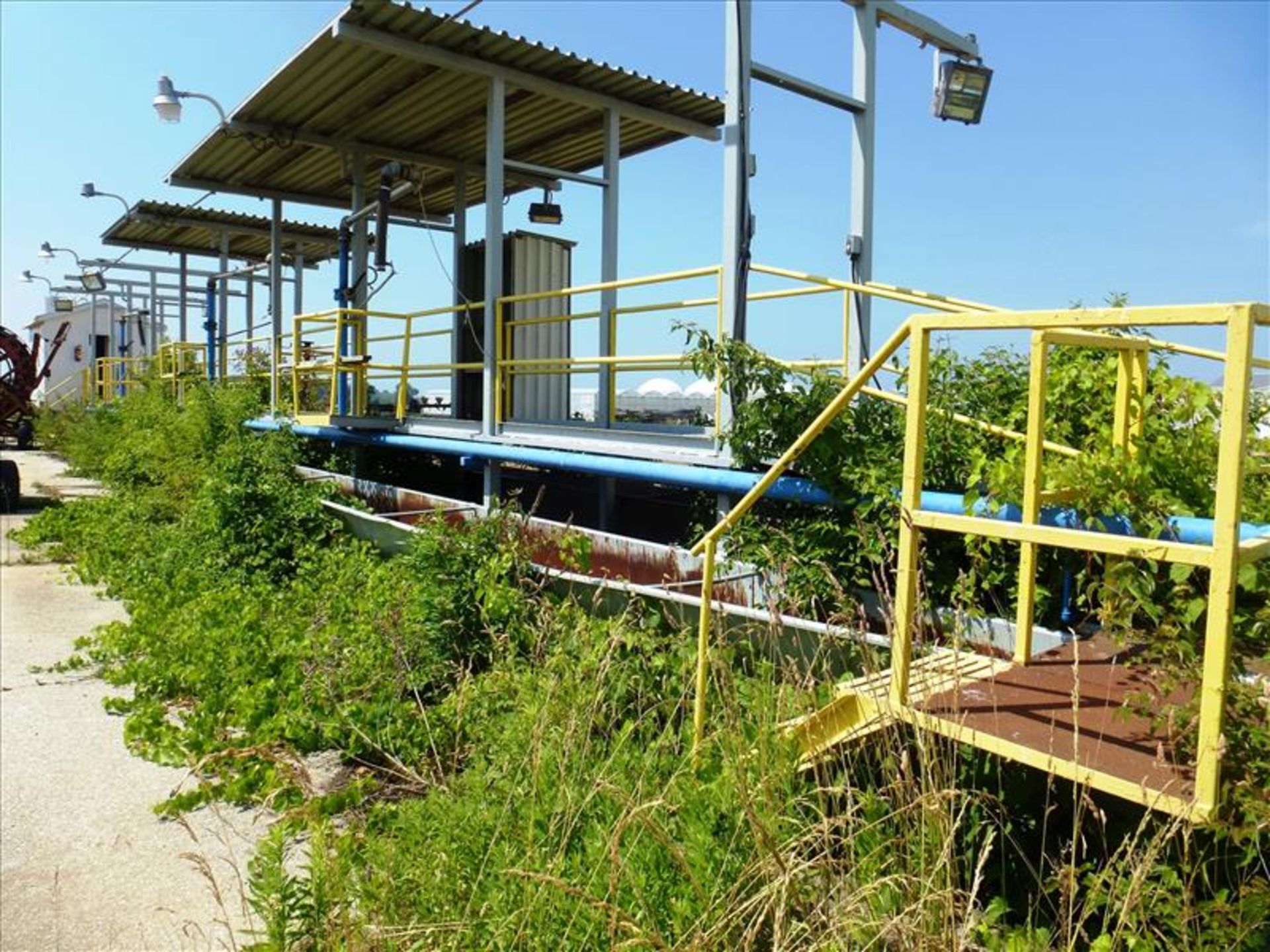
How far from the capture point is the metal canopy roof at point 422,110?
852 centimetres

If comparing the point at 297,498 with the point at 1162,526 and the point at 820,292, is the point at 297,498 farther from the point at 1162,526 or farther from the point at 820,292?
the point at 1162,526

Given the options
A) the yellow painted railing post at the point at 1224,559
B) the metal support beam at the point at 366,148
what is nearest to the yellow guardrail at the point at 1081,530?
the yellow painted railing post at the point at 1224,559

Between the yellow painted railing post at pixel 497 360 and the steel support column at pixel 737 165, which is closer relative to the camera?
the steel support column at pixel 737 165

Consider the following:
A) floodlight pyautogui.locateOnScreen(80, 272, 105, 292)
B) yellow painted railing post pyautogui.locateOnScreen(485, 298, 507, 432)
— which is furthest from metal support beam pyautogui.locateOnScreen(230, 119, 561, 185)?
floodlight pyautogui.locateOnScreen(80, 272, 105, 292)

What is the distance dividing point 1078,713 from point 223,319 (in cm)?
1794

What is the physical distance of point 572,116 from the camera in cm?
1081

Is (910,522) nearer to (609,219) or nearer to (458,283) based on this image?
(609,219)

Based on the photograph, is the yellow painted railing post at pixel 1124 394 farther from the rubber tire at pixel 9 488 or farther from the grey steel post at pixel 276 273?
the rubber tire at pixel 9 488

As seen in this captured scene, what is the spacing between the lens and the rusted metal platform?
263 centimetres

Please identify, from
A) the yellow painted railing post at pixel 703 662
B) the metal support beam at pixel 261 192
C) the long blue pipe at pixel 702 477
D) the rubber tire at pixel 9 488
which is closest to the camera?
the long blue pipe at pixel 702 477

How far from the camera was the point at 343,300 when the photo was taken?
37.0ft

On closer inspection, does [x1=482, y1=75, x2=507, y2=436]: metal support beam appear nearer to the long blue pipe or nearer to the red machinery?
the long blue pipe

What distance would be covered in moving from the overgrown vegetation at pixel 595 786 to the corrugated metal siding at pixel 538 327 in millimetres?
3071

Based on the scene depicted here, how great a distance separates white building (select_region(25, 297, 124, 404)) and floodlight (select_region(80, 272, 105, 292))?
939 centimetres
